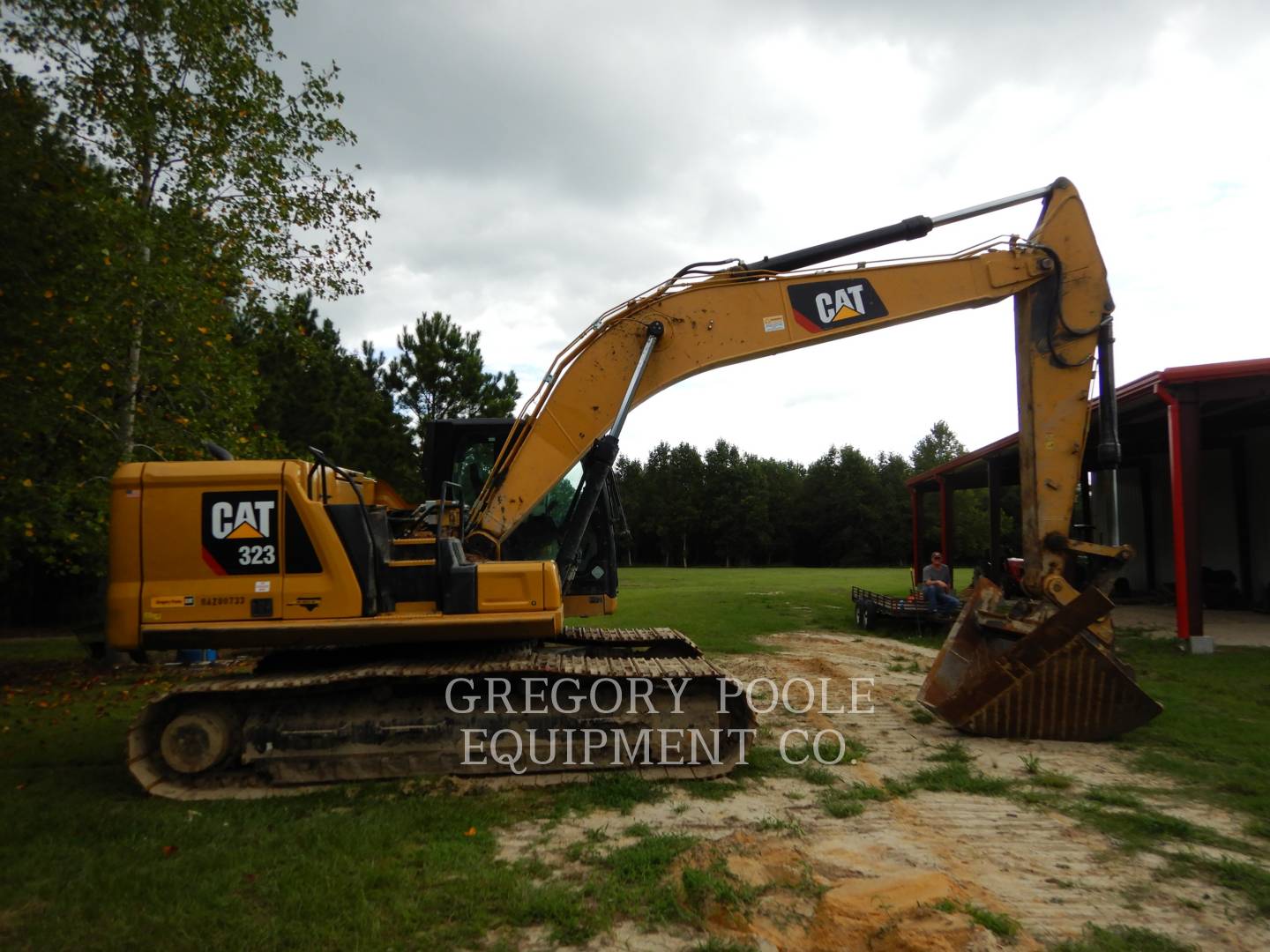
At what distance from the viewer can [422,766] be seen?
5855 mm

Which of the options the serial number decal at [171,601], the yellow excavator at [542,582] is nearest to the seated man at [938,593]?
the yellow excavator at [542,582]

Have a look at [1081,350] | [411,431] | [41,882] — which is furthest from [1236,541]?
[411,431]

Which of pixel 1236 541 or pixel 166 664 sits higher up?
pixel 1236 541

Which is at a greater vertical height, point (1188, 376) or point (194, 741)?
point (1188, 376)

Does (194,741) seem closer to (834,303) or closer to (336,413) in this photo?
(834,303)

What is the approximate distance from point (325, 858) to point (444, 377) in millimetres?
26608

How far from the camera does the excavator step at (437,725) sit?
5727 mm

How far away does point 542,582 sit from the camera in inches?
227

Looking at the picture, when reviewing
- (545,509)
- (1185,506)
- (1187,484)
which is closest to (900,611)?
(1185,506)

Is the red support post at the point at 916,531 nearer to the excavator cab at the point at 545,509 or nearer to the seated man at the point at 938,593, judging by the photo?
the seated man at the point at 938,593

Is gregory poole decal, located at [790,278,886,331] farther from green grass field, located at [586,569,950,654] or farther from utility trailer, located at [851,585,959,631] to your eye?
utility trailer, located at [851,585,959,631]

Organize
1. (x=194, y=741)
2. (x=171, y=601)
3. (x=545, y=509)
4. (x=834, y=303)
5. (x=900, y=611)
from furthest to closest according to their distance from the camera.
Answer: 1. (x=900, y=611)
2. (x=545, y=509)
3. (x=834, y=303)
4. (x=194, y=741)
5. (x=171, y=601)

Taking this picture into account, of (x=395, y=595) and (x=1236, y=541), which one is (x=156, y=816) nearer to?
(x=395, y=595)

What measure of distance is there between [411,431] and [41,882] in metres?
24.6
